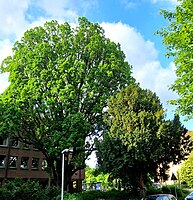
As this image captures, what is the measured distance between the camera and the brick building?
41406 millimetres

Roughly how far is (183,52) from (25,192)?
14.4 m

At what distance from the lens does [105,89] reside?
96.8 ft

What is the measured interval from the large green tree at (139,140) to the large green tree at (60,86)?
3125 mm

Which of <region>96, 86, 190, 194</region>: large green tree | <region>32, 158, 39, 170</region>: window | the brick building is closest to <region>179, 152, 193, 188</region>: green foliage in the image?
the brick building

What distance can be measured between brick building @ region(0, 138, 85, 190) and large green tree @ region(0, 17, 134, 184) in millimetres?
12594

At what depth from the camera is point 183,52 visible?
61.9 feet

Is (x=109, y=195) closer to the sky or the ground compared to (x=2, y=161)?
closer to the ground

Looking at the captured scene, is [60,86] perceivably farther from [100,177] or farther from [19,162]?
[100,177]

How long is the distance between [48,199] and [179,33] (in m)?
15.0

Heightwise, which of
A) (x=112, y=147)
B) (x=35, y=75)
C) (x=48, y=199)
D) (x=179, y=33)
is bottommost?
(x=48, y=199)

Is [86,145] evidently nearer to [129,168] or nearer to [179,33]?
[129,168]

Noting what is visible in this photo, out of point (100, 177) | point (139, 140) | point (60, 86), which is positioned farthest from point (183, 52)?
point (100, 177)

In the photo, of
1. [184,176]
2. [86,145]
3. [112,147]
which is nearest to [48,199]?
[112,147]

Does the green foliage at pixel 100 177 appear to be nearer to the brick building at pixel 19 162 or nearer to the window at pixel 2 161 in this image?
the brick building at pixel 19 162
